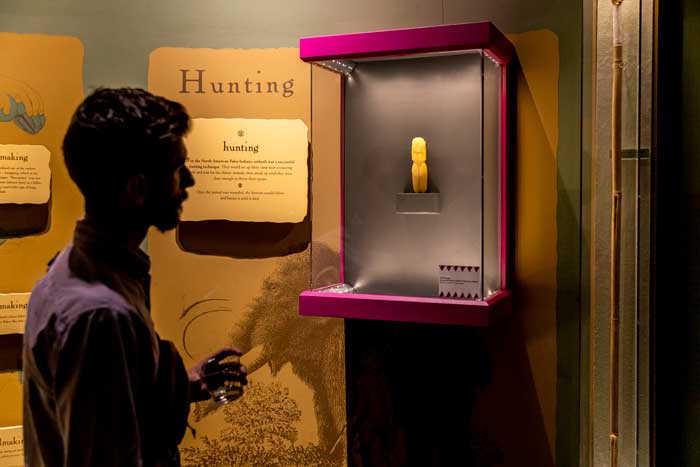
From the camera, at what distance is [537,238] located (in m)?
2.16

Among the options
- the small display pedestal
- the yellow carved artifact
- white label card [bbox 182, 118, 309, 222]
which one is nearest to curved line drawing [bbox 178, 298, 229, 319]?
white label card [bbox 182, 118, 309, 222]

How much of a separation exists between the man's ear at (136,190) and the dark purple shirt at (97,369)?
0.08m

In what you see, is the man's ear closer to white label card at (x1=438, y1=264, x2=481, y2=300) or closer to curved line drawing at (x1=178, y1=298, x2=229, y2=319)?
white label card at (x1=438, y1=264, x2=481, y2=300)

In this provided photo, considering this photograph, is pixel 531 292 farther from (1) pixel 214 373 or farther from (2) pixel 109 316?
A: (2) pixel 109 316

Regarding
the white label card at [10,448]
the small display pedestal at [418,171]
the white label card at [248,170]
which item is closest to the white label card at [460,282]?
the small display pedestal at [418,171]

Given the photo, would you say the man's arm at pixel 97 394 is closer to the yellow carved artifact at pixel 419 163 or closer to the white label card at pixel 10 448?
the yellow carved artifact at pixel 419 163

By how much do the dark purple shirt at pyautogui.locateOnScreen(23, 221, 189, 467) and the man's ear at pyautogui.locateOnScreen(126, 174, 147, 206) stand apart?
77mm

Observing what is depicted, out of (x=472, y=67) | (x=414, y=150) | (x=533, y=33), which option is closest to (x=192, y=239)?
(x=414, y=150)

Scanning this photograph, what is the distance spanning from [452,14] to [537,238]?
698 millimetres

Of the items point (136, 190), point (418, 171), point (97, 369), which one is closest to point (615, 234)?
point (418, 171)

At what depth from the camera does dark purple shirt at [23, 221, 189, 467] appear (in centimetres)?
121

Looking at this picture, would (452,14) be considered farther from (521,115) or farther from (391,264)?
(391,264)

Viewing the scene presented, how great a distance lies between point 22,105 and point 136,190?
1381 mm

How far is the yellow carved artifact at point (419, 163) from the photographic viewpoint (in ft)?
6.84
